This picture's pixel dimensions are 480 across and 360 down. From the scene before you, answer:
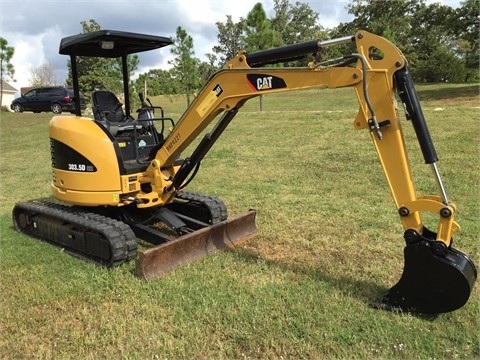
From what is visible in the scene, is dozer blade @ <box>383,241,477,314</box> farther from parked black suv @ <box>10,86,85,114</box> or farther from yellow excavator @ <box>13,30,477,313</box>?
parked black suv @ <box>10,86,85,114</box>

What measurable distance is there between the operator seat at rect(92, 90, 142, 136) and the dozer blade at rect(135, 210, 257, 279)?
5.22 feet

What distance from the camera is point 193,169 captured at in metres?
5.79

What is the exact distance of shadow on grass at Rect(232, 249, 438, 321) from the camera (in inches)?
160

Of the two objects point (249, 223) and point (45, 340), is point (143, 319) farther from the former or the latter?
point (249, 223)

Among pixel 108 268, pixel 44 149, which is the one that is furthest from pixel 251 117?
pixel 108 268

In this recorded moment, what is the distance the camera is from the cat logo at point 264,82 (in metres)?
4.38

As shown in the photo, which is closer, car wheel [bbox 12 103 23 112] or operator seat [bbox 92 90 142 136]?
operator seat [bbox 92 90 142 136]

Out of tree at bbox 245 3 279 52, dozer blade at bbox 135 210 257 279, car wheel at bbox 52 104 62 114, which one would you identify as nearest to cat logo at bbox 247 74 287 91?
dozer blade at bbox 135 210 257 279

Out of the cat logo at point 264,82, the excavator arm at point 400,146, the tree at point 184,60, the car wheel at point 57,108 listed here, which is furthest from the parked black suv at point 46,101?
the excavator arm at point 400,146

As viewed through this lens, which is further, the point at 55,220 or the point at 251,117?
the point at 251,117

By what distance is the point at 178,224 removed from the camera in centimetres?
582

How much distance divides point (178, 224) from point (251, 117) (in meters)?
12.6

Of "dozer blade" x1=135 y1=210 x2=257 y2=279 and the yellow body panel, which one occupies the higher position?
the yellow body panel

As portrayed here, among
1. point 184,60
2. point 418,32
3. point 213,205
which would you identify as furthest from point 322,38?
point 213,205
